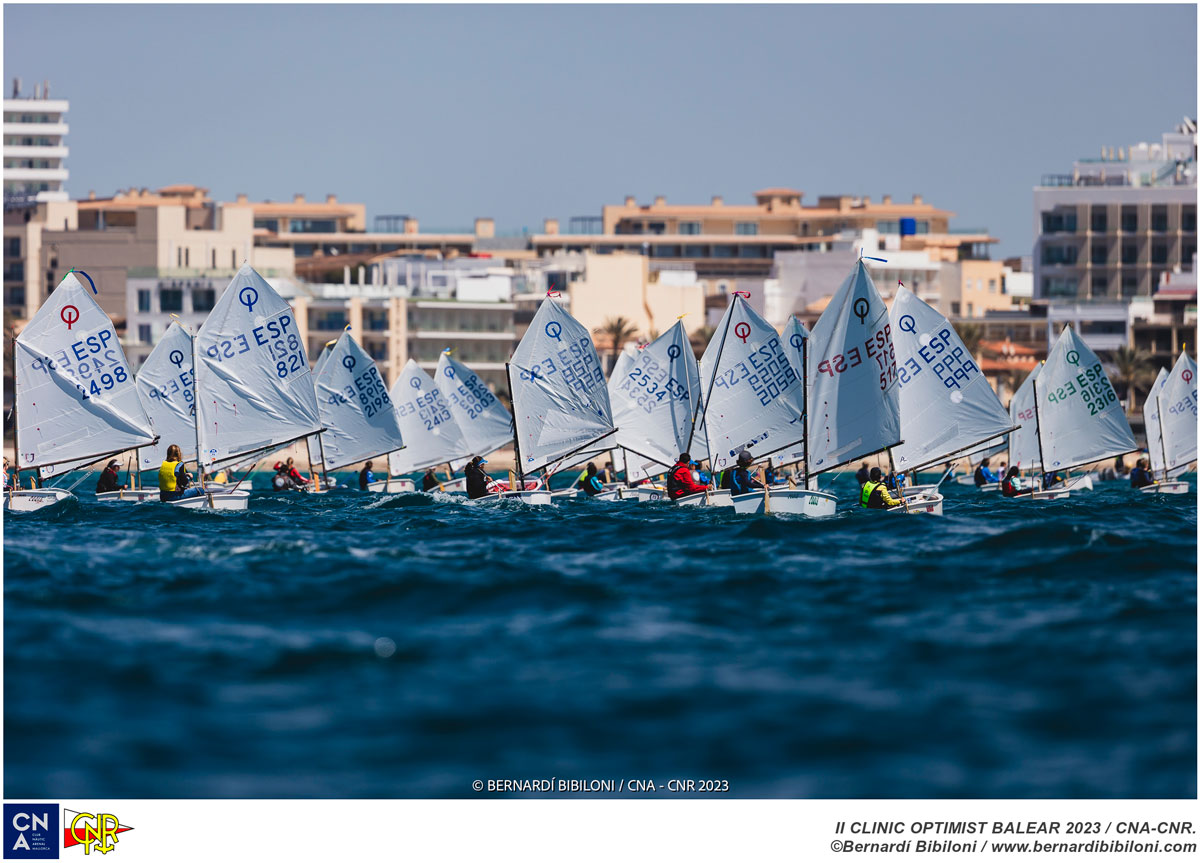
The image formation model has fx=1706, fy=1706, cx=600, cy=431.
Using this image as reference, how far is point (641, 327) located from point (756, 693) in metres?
122

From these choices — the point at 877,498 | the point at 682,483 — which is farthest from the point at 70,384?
the point at 877,498

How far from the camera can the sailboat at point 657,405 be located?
Result: 47.9 metres

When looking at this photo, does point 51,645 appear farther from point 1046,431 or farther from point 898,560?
point 1046,431

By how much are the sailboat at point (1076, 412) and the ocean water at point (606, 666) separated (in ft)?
73.6

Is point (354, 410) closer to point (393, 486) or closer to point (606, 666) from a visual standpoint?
point (393, 486)

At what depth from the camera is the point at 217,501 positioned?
41.5 meters

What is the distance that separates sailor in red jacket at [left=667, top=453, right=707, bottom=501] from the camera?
41.5 meters

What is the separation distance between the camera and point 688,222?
175 meters

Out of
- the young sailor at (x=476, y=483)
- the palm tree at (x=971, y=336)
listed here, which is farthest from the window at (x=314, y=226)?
the young sailor at (x=476, y=483)
